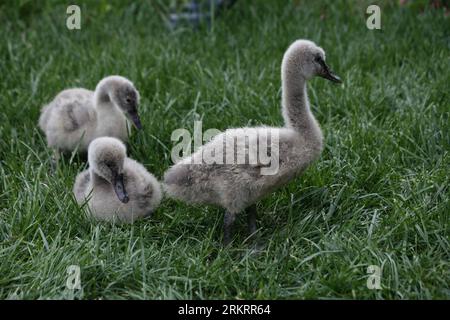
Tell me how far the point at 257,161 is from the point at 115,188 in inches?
40.0

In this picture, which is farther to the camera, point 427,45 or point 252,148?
point 427,45

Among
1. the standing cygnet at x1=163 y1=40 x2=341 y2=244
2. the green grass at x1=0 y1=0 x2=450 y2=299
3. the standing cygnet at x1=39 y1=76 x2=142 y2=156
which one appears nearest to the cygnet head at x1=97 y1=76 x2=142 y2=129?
the standing cygnet at x1=39 y1=76 x2=142 y2=156

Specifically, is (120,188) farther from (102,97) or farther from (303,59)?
(303,59)

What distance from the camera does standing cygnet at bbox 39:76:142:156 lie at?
579cm

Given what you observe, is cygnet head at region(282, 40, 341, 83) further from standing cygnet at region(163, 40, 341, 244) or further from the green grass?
the green grass

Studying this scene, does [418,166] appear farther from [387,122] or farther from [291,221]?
[291,221]

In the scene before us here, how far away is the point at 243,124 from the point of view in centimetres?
591

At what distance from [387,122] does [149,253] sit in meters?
2.34

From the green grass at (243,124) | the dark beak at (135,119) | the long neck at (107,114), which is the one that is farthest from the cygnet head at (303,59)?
the long neck at (107,114)

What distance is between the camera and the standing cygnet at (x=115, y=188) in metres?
4.94

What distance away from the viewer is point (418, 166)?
5270mm

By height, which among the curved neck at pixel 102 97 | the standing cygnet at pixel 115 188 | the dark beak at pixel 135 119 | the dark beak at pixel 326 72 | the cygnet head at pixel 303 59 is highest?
the cygnet head at pixel 303 59

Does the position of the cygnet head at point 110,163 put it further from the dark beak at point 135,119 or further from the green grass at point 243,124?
the dark beak at point 135,119
